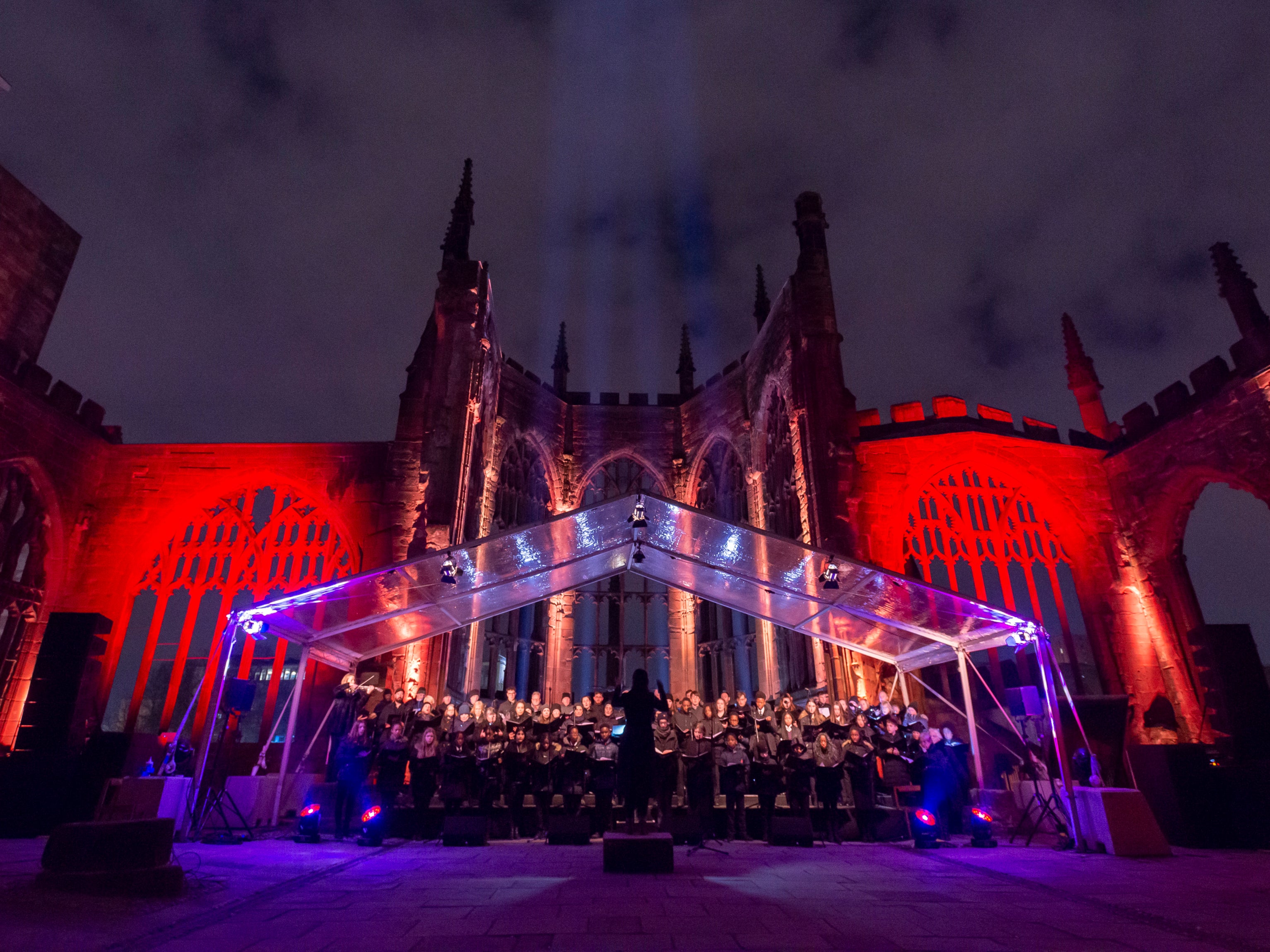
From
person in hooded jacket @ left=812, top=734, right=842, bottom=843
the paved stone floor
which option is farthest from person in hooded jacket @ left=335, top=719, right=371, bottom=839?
person in hooded jacket @ left=812, top=734, right=842, bottom=843

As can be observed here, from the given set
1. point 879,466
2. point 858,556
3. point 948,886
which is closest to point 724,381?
point 879,466

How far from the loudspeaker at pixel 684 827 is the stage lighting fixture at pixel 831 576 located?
3.50 metres

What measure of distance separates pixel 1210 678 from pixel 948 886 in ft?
37.7

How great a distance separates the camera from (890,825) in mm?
9672

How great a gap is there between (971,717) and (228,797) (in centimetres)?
1047

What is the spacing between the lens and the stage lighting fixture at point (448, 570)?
902cm

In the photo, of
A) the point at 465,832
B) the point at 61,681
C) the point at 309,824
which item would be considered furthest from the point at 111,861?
the point at 61,681

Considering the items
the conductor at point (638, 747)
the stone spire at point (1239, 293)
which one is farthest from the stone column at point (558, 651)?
the stone spire at point (1239, 293)

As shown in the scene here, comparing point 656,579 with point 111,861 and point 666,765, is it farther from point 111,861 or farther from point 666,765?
point 111,861

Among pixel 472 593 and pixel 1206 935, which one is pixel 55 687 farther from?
pixel 1206 935

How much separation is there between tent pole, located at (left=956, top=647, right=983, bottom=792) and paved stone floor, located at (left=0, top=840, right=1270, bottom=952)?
2.46m

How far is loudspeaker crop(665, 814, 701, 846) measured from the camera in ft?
27.7

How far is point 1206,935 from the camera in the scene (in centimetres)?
396

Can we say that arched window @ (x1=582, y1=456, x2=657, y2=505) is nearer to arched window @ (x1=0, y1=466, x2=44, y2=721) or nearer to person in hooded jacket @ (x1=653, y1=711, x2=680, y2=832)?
person in hooded jacket @ (x1=653, y1=711, x2=680, y2=832)
